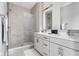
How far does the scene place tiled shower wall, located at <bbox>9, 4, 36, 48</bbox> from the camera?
2.27m

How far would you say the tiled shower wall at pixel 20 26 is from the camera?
7.44ft

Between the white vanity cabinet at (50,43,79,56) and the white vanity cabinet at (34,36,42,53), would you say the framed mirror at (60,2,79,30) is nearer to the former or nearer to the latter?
the white vanity cabinet at (50,43,79,56)

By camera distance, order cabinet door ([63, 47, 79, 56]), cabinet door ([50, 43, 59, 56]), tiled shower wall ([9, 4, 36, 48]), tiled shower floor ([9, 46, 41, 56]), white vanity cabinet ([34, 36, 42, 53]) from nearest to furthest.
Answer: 1. cabinet door ([63, 47, 79, 56])
2. cabinet door ([50, 43, 59, 56])
3. tiled shower floor ([9, 46, 41, 56])
4. white vanity cabinet ([34, 36, 42, 53])
5. tiled shower wall ([9, 4, 36, 48])

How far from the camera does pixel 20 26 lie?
8.01ft

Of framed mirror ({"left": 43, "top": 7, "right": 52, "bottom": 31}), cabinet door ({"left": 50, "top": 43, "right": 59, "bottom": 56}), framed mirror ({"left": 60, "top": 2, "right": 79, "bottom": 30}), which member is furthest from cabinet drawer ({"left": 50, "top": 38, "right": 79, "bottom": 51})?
framed mirror ({"left": 43, "top": 7, "right": 52, "bottom": 31})

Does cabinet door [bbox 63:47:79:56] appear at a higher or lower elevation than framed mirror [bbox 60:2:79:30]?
lower

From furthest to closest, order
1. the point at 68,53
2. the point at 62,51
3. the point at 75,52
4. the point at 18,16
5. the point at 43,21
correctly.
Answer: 1. the point at 43,21
2. the point at 18,16
3. the point at 62,51
4. the point at 68,53
5. the point at 75,52

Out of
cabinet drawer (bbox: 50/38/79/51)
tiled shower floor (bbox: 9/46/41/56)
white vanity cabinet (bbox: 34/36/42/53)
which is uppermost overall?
cabinet drawer (bbox: 50/38/79/51)

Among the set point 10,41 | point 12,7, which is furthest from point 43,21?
point 10,41

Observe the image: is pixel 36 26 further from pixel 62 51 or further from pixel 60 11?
pixel 62 51

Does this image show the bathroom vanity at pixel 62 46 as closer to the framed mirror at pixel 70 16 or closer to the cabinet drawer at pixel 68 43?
the cabinet drawer at pixel 68 43

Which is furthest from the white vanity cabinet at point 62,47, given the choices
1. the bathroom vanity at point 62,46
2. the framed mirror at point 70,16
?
the framed mirror at point 70,16

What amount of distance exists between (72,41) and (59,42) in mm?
286

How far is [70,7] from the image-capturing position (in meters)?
1.57
